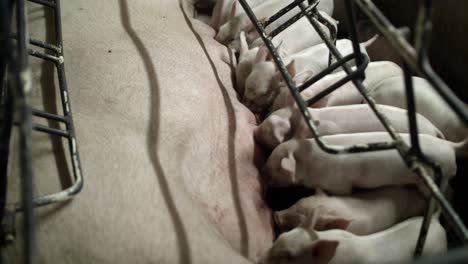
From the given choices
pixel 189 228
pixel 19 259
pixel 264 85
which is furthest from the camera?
pixel 264 85

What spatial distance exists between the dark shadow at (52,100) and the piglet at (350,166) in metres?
0.66

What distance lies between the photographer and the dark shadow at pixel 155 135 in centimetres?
116

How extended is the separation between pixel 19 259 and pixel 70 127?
0.35m

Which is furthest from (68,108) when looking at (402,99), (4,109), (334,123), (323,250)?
(402,99)

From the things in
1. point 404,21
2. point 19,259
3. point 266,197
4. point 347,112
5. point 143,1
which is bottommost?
point 266,197

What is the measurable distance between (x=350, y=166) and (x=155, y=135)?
24.4 inches

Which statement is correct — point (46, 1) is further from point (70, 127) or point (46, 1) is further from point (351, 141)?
point (351, 141)

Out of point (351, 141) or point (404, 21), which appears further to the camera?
point (404, 21)

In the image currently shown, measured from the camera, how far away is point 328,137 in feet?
5.12

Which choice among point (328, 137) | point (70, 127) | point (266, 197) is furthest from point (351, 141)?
point (70, 127)

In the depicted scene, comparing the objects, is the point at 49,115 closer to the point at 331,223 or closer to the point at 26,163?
the point at 26,163

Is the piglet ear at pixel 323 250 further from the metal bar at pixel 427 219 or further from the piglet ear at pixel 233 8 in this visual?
the piglet ear at pixel 233 8

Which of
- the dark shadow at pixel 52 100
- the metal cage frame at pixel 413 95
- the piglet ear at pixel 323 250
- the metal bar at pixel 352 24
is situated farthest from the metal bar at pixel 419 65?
the dark shadow at pixel 52 100

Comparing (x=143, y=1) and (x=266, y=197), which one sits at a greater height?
(x=143, y=1)
